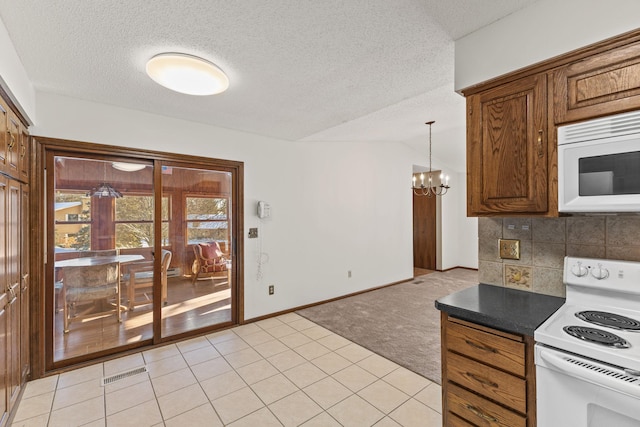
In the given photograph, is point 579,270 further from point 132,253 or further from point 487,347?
point 132,253

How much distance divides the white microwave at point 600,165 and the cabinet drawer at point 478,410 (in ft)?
3.41

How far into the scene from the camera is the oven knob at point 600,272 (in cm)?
148

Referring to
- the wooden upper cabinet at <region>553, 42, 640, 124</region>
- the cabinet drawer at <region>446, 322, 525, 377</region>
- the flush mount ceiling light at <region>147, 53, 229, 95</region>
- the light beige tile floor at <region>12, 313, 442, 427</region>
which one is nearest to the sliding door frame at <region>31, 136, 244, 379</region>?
the light beige tile floor at <region>12, 313, 442, 427</region>

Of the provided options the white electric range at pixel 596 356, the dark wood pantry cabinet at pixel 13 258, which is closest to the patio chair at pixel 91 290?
the dark wood pantry cabinet at pixel 13 258

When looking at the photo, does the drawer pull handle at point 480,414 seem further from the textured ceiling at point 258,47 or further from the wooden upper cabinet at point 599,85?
the textured ceiling at point 258,47

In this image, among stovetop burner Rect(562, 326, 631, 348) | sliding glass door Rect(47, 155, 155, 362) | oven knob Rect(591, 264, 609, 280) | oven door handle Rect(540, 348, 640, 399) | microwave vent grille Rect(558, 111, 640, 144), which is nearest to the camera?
oven door handle Rect(540, 348, 640, 399)

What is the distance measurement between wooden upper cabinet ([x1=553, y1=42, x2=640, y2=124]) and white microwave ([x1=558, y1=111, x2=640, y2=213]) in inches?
2.1

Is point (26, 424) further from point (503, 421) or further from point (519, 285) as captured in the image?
point (519, 285)

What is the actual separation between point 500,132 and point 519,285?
38.7 inches

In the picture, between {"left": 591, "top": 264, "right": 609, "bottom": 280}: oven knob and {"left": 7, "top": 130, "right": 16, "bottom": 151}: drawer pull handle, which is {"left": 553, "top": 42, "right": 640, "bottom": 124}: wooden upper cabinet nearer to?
{"left": 591, "top": 264, "right": 609, "bottom": 280}: oven knob

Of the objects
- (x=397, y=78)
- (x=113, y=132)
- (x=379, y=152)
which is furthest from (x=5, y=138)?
(x=379, y=152)

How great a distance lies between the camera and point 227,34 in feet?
5.71

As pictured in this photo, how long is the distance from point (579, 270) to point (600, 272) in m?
0.08

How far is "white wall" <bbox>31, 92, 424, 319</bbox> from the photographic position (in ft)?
9.41
